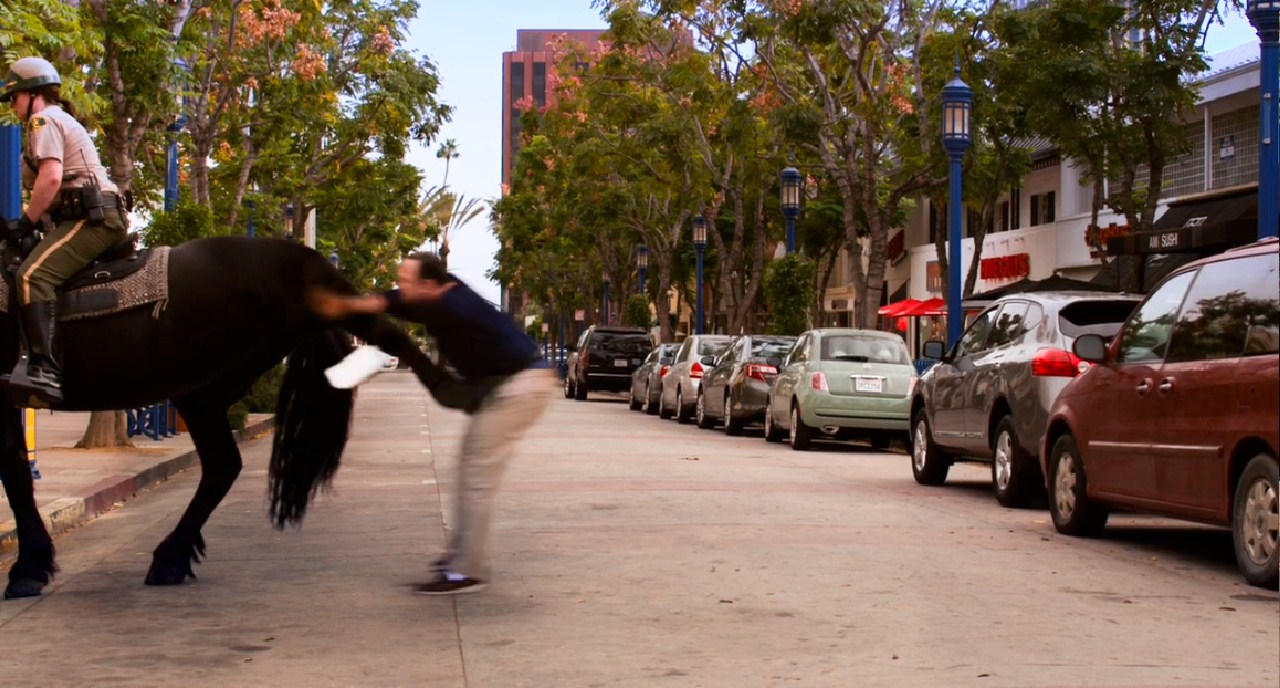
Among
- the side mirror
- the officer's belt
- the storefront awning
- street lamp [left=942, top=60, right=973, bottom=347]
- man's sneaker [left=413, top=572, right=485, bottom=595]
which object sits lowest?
man's sneaker [left=413, top=572, right=485, bottom=595]

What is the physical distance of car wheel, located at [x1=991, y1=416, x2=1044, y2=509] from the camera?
13.8 m

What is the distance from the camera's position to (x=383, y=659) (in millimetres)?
6910

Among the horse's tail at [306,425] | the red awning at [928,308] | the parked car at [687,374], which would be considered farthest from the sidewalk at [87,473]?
the red awning at [928,308]

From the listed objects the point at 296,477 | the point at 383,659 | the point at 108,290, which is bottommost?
the point at 383,659

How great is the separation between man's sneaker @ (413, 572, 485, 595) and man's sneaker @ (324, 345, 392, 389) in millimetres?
1020

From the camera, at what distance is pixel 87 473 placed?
15539 mm

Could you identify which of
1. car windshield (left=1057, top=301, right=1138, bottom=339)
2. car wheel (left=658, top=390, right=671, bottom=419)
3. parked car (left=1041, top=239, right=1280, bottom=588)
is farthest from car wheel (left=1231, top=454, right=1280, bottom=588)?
car wheel (left=658, top=390, right=671, bottom=419)

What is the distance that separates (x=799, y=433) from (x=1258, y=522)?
45.6 ft

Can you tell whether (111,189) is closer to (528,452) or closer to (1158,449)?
(1158,449)

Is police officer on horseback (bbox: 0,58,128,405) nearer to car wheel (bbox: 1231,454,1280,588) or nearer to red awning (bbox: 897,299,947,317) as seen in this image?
car wheel (bbox: 1231,454,1280,588)

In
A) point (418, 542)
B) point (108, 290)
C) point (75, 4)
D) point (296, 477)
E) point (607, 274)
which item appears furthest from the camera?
point (607, 274)

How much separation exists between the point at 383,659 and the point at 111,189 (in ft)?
9.85

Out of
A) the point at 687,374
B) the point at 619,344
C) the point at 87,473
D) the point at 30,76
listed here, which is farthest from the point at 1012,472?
the point at 619,344

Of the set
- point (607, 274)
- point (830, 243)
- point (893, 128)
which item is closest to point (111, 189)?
point (893, 128)
